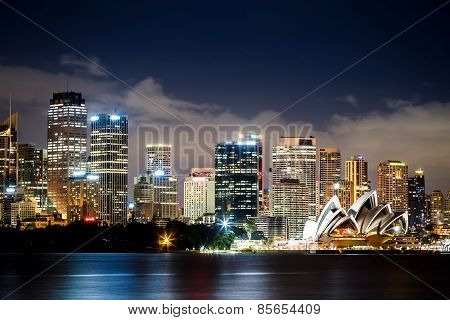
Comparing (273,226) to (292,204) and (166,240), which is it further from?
(166,240)

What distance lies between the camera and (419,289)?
2143 inches

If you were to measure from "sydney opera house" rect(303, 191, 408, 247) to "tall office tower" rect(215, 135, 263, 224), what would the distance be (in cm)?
5537

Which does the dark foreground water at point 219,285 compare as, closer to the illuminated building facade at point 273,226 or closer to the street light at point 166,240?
the street light at point 166,240

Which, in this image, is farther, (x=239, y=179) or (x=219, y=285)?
(x=239, y=179)

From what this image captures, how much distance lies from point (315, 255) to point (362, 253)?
10.1 meters

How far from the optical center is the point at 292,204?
191m

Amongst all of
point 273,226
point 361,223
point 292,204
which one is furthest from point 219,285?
point 292,204

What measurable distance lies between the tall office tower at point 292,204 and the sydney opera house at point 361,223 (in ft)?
186

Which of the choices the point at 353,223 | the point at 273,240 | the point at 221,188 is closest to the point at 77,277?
the point at 353,223

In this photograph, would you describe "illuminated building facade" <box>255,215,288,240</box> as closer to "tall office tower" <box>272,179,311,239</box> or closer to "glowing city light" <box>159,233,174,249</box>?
"tall office tower" <box>272,179,311,239</box>

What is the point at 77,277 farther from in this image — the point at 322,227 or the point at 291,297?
the point at 322,227

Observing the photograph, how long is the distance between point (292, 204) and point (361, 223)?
70.2 meters

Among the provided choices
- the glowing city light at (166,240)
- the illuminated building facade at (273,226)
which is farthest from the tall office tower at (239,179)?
the glowing city light at (166,240)

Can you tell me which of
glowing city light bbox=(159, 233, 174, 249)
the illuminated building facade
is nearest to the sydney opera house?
glowing city light bbox=(159, 233, 174, 249)
